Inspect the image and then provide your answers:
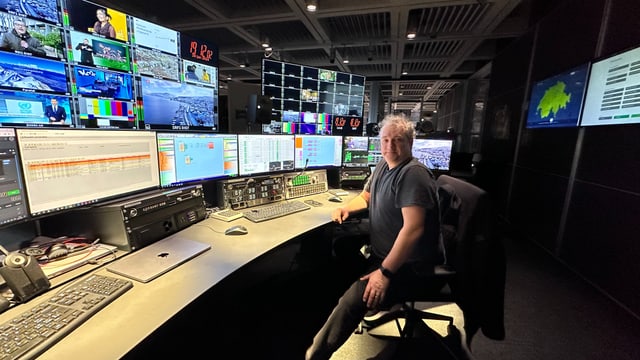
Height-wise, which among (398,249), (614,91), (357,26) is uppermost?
(357,26)

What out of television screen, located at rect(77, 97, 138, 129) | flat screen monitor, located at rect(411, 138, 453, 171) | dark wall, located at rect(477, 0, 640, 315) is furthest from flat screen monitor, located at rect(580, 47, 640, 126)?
television screen, located at rect(77, 97, 138, 129)

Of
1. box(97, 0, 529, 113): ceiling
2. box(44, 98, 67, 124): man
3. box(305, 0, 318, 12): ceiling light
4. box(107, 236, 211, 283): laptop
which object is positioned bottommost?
box(107, 236, 211, 283): laptop

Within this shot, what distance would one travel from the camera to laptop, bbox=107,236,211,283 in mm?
983

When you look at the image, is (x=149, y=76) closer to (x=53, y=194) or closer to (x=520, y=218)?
(x=53, y=194)

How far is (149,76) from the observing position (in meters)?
2.80

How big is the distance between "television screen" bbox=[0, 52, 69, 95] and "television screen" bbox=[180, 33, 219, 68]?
1098 mm

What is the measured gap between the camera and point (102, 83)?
101 inches

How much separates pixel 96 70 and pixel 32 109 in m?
0.60

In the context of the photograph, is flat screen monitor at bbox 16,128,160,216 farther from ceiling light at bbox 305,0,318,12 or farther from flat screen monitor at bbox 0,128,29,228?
ceiling light at bbox 305,0,318,12

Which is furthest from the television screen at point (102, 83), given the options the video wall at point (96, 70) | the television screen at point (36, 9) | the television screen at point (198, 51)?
the television screen at point (198, 51)

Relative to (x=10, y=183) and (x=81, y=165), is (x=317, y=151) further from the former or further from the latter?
(x=10, y=183)

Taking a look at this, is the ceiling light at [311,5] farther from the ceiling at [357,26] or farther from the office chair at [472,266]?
the office chair at [472,266]

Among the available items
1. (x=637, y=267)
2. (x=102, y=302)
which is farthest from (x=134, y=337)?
(x=637, y=267)

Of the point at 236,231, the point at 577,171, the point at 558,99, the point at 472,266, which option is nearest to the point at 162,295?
the point at 236,231
